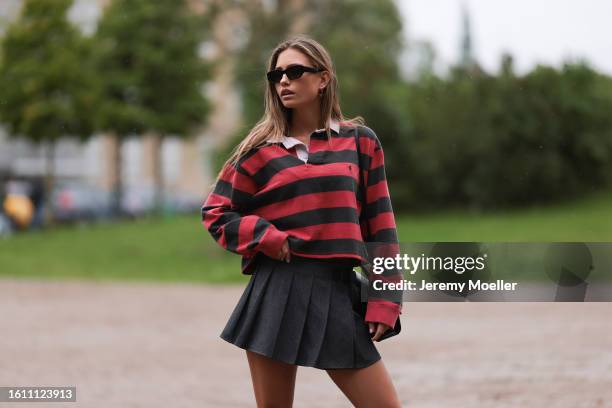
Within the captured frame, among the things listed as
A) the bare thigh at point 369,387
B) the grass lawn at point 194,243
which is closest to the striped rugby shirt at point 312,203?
the bare thigh at point 369,387

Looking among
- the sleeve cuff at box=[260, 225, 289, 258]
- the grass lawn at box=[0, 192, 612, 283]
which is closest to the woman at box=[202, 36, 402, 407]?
the sleeve cuff at box=[260, 225, 289, 258]

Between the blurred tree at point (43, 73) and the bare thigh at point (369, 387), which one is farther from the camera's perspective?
the blurred tree at point (43, 73)

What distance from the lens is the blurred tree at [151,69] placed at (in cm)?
2808

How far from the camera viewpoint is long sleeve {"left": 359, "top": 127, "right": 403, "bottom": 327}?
2.99 metres

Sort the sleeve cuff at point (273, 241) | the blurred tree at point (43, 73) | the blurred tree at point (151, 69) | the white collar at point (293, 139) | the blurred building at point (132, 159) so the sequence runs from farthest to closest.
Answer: the blurred building at point (132, 159), the blurred tree at point (151, 69), the blurred tree at point (43, 73), the white collar at point (293, 139), the sleeve cuff at point (273, 241)

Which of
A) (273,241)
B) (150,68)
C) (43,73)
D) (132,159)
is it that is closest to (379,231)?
(273,241)

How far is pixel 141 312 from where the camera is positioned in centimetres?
1245

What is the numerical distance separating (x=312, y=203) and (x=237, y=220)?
24 centimetres

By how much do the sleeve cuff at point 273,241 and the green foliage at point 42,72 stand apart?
23502 millimetres

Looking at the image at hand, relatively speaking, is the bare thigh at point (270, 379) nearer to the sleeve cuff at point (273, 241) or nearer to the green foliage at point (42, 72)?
the sleeve cuff at point (273, 241)

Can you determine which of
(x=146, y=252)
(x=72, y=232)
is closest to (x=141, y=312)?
(x=146, y=252)

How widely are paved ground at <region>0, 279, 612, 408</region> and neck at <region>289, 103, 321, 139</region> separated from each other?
342 centimetres

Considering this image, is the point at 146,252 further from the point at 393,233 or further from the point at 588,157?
the point at 393,233

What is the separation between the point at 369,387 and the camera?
9.70ft
